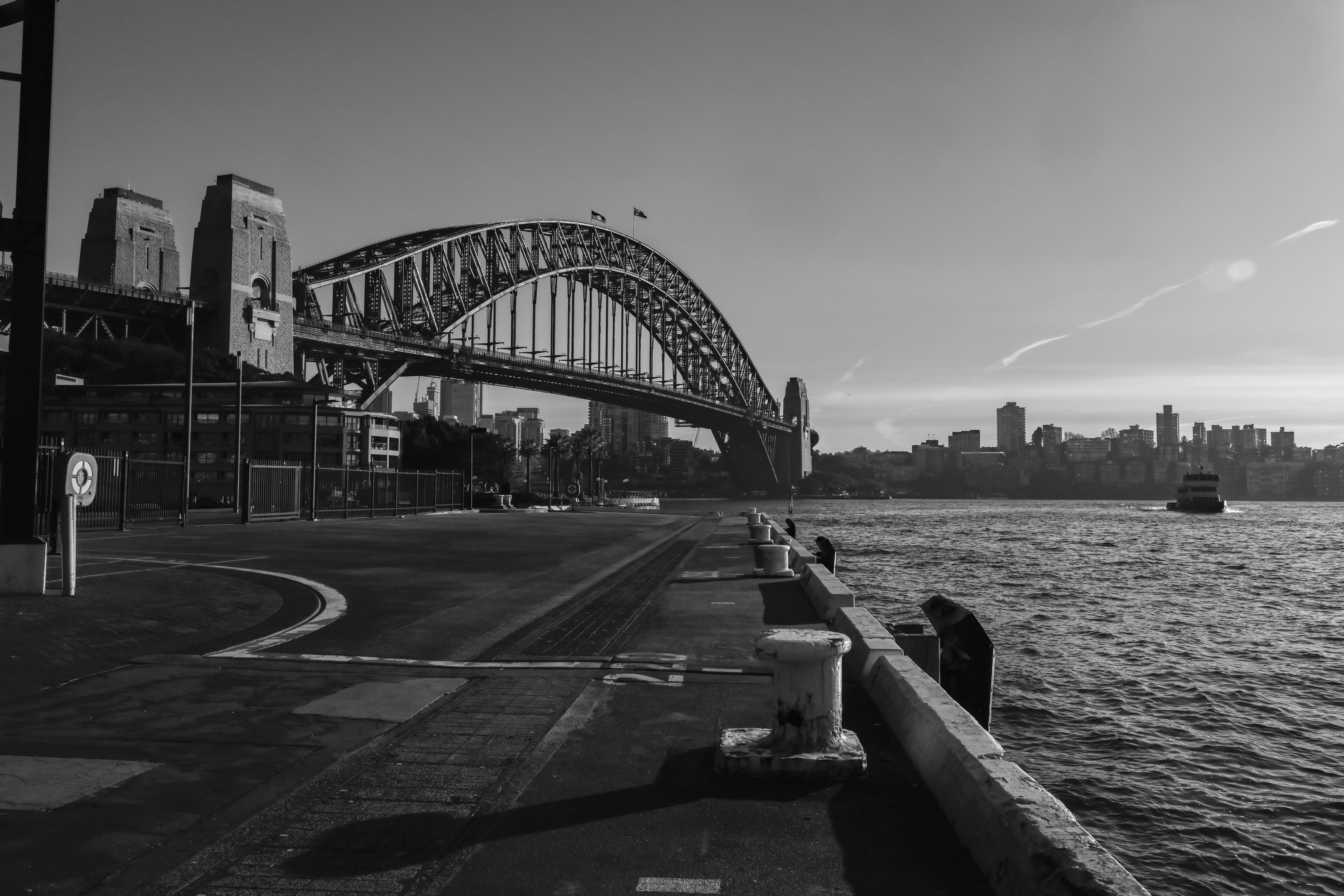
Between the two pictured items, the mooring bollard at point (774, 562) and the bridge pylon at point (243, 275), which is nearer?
the mooring bollard at point (774, 562)

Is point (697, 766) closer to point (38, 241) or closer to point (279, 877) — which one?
point (279, 877)

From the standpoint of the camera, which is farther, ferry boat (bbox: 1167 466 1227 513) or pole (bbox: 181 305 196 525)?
ferry boat (bbox: 1167 466 1227 513)

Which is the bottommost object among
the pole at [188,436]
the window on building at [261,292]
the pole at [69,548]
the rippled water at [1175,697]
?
the rippled water at [1175,697]

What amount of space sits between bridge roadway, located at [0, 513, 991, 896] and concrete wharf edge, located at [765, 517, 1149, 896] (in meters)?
0.12

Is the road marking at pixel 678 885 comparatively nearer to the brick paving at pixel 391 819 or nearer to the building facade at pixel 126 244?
the brick paving at pixel 391 819

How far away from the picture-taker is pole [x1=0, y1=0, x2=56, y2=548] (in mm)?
11602

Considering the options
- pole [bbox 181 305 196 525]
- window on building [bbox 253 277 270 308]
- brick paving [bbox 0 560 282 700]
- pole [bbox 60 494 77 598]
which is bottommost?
brick paving [bbox 0 560 282 700]

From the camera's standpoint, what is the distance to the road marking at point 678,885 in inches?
157

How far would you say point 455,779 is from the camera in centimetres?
536

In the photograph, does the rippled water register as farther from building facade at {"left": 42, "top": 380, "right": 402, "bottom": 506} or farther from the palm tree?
the palm tree

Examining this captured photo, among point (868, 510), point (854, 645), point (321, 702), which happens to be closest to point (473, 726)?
point (321, 702)

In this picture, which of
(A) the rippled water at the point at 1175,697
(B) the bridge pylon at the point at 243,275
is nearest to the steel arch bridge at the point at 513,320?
(B) the bridge pylon at the point at 243,275

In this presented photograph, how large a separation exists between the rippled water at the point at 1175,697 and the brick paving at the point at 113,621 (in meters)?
8.40

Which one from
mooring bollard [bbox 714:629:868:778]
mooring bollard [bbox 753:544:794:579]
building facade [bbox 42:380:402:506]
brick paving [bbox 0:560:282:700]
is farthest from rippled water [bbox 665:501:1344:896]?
building facade [bbox 42:380:402:506]
